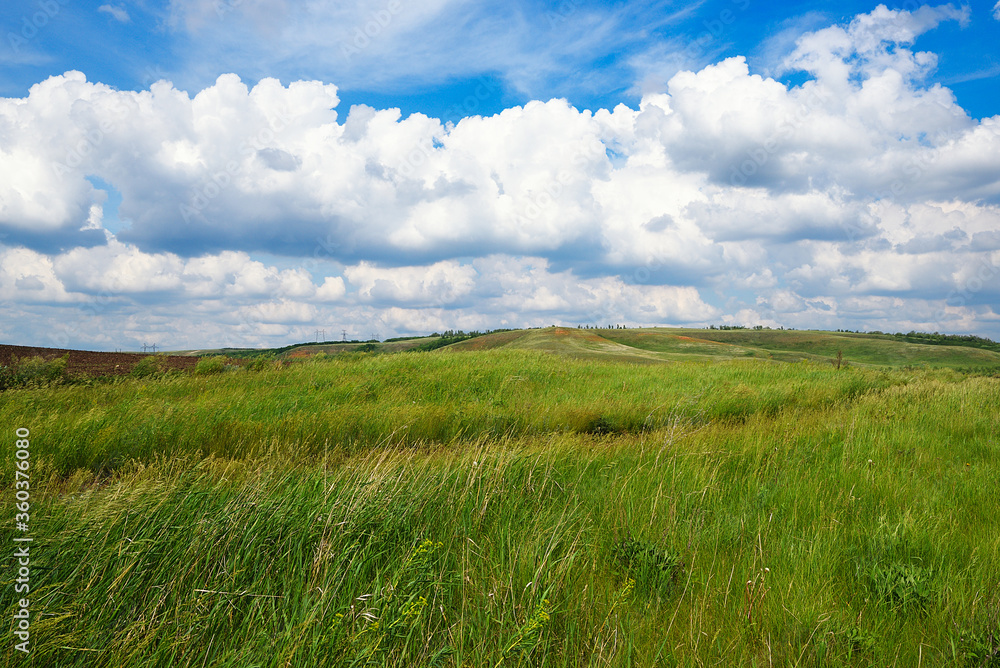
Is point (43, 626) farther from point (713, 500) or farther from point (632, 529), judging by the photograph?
point (713, 500)

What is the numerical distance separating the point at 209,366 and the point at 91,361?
245 inches

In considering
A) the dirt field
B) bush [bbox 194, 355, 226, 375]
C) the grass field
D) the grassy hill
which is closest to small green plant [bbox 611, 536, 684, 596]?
the grass field

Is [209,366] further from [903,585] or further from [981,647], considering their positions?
[981,647]

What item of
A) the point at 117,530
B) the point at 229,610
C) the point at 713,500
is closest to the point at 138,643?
the point at 229,610

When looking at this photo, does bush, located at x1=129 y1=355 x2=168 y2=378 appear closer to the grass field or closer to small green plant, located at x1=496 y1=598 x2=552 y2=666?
the grass field

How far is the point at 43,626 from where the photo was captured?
2.77 m

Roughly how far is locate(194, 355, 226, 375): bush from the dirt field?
0.98 metres

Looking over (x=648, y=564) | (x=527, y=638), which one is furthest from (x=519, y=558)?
(x=648, y=564)

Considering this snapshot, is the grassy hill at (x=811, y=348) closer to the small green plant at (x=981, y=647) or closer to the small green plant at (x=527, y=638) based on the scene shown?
the small green plant at (x=981, y=647)

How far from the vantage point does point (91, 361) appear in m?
17.8

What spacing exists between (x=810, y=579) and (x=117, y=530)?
5356mm

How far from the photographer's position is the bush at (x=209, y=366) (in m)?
15.1

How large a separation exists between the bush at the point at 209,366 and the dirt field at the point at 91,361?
38.6 inches

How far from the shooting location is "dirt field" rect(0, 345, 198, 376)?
Answer: 15048 millimetres
